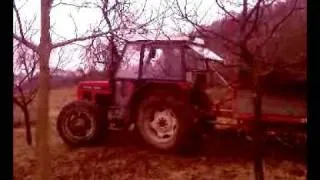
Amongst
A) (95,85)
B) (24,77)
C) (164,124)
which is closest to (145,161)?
(164,124)

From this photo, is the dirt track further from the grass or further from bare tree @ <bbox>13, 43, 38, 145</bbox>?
bare tree @ <bbox>13, 43, 38, 145</bbox>

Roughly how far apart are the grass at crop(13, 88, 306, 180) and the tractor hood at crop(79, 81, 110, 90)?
66mm

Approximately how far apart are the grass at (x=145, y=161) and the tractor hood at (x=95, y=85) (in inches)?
2.6

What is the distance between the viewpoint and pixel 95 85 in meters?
2.53

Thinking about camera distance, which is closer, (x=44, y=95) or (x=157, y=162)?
(x=44, y=95)

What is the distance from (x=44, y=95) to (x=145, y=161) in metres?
0.64

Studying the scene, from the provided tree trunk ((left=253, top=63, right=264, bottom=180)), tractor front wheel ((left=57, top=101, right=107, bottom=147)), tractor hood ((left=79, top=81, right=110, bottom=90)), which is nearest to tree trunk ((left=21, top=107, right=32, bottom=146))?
tractor hood ((left=79, top=81, right=110, bottom=90))

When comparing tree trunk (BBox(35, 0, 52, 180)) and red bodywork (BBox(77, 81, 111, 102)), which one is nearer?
tree trunk (BBox(35, 0, 52, 180))

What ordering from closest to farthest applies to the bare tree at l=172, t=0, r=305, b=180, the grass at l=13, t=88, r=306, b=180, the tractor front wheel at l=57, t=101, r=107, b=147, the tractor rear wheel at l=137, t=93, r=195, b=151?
the bare tree at l=172, t=0, r=305, b=180 → the grass at l=13, t=88, r=306, b=180 → the tractor rear wheel at l=137, t=93, r=195, b=151 → the tractor front wheel at l=57, t=101, r=107, b=147

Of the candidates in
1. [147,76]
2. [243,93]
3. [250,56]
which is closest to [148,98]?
[147,76]

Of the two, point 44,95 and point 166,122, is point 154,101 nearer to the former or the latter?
point 166,122

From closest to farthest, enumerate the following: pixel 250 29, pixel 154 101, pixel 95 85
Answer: pixel 250 29, pixel 95 85, pixel 154 101

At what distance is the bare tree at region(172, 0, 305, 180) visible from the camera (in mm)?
1911

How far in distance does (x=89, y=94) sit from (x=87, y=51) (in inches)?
28.8
